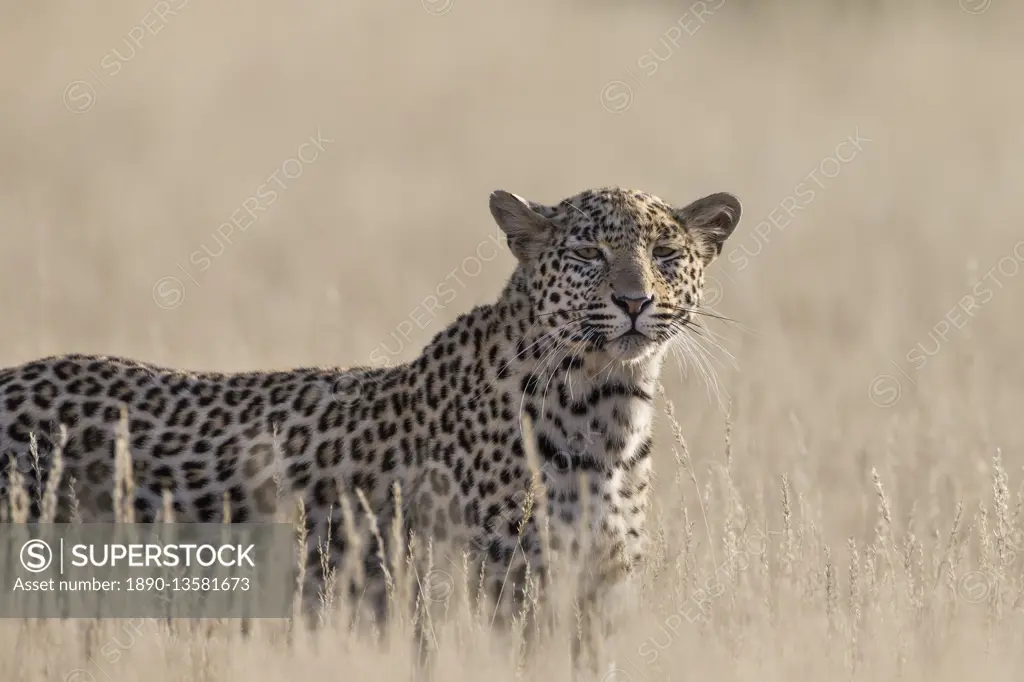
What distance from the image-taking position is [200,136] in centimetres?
2508

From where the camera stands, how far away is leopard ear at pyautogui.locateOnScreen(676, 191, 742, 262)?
8836mm

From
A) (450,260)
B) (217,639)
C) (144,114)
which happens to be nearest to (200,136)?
(144,114)

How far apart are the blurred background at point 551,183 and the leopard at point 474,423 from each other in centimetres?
179

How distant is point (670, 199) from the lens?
70.9 feet
